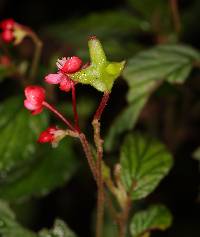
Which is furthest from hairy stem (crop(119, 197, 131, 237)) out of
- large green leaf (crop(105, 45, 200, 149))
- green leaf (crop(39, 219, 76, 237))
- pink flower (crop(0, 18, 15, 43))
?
pink flower (crop(0, 18, 15, 43))

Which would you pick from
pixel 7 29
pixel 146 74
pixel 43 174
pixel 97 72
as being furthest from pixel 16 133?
pixel 97 72

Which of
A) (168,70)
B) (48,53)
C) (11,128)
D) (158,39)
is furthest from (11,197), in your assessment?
(48,53)

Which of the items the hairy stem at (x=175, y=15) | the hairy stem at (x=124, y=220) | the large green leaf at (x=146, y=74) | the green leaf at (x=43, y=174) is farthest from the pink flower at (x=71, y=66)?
the hairy stem at (x=175, y=15)

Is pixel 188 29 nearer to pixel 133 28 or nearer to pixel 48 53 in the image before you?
pixel 133 28

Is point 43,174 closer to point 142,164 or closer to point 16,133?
point 16,133

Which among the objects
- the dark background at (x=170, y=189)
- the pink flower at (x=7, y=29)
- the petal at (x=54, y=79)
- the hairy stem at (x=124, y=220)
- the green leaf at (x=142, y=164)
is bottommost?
the dark background at (x=170, y=189)

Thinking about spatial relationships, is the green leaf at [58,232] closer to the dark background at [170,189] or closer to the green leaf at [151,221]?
the green leaf at [151,221]
